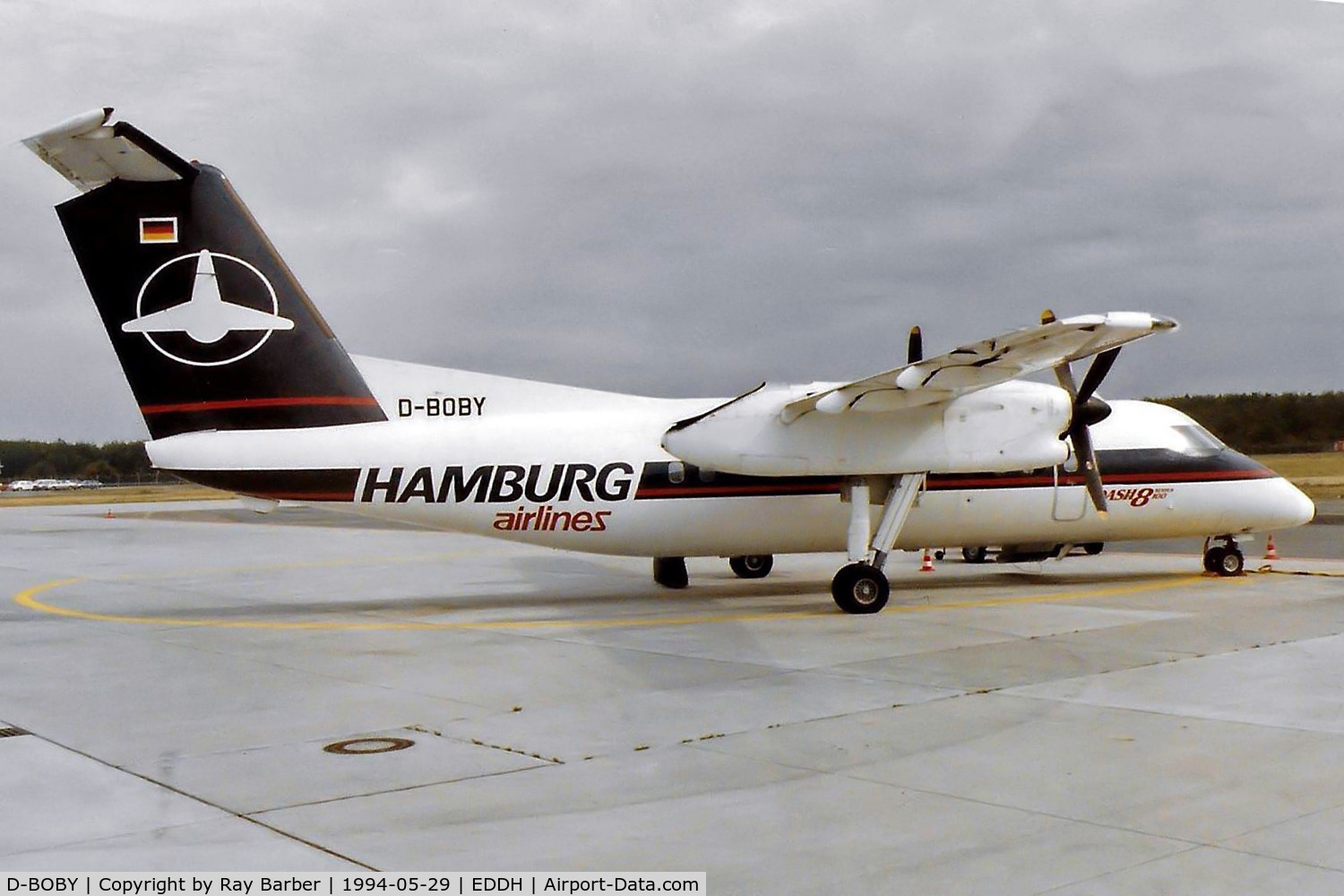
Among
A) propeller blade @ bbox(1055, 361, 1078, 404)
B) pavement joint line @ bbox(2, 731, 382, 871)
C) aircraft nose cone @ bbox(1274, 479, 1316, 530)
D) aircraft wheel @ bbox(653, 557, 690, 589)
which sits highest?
propeller blade @ bbox(1055, 361, 1078, 404)

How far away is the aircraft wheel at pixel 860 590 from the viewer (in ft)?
51.4

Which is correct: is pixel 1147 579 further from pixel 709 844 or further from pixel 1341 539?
pixel 709 844

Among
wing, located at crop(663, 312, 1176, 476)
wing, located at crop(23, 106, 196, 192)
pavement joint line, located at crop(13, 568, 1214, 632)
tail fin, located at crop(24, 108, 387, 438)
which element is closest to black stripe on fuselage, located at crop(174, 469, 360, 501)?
tail fin, located at crop(24, 108, 387, 438)

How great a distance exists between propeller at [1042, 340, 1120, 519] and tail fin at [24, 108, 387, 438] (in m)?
9.52

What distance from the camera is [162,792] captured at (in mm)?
7418

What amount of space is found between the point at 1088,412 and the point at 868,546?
356cm

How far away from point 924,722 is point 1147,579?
39.3ft

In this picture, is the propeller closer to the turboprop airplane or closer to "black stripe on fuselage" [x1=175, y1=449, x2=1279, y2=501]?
the turboprop airplane

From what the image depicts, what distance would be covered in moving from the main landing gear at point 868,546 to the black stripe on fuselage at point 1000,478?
89 cm

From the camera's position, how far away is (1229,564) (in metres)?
19.9

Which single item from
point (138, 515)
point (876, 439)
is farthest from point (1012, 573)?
point (138, 515)

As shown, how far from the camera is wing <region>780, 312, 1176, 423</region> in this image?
525 inches

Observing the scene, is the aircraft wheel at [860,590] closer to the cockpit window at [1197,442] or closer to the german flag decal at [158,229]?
the cockpit window at [1197,442]

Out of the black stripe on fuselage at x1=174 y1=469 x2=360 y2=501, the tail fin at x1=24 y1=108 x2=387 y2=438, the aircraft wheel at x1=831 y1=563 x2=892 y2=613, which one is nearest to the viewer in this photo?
the tail fin at x1=24 y1=108 x2=387 y2=438
